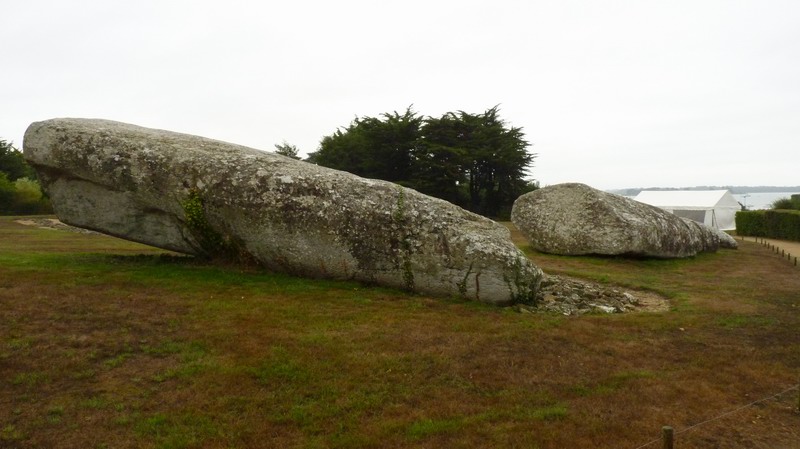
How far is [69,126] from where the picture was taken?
13.3 meters

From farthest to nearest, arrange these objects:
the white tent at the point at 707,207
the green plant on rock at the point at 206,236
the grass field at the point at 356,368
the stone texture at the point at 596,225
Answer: the white tent at the point at 707,207
the stone texture at the point at 596,225
the green plant on rock at the point at 206,236
the grass field at the point at 356,368

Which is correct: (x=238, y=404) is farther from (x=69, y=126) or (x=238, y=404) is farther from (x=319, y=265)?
(x=69, y=126)

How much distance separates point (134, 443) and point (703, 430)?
611 centimetres

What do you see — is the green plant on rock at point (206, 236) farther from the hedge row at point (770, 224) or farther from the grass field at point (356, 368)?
the hedge row at point (770, 224)

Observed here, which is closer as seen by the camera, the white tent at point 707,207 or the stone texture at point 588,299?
the stone texture at point 588,299

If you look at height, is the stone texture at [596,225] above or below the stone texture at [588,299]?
above

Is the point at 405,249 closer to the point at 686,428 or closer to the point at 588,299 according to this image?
the point at 588,299

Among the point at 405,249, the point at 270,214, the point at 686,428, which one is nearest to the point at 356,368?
the point at 686,428

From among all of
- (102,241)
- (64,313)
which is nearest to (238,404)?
(64,313)

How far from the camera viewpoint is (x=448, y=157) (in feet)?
151

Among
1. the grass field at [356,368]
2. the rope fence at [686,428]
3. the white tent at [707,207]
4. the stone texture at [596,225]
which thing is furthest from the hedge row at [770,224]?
the rope fence at [686,428]

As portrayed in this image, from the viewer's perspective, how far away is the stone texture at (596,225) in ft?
66.0

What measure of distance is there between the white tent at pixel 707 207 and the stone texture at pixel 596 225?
957 inches

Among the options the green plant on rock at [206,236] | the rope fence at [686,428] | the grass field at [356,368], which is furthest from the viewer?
the green plant on rock at [206,236]
